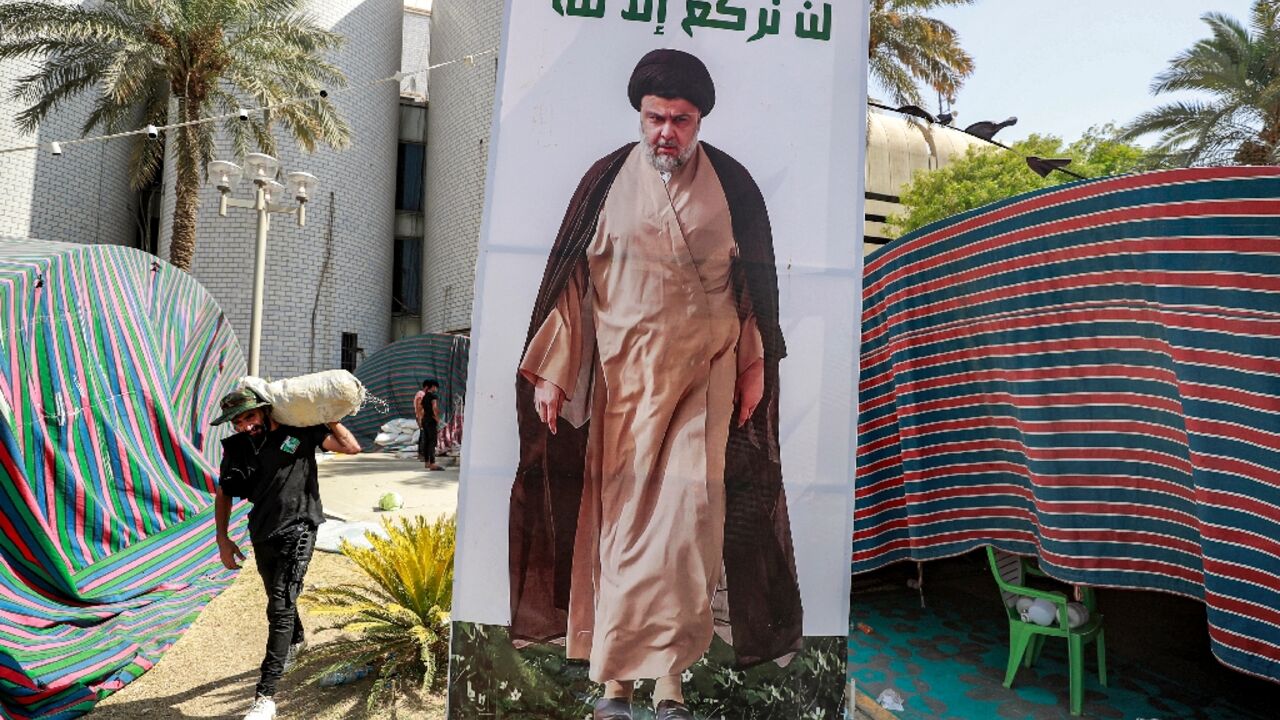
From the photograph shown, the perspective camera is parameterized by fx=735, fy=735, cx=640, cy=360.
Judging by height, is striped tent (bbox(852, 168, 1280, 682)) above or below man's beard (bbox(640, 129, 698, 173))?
below

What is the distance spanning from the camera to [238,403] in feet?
11.9

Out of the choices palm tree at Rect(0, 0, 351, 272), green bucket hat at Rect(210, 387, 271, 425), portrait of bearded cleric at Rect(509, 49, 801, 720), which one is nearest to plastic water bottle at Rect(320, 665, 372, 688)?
green bucket hat at Rect(210, 387, 271, 425)

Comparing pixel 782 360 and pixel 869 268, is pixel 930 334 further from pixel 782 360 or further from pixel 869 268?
pixel 782 360

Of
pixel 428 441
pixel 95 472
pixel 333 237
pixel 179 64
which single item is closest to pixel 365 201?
pixel 333 237

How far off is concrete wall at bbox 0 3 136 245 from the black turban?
18.6m

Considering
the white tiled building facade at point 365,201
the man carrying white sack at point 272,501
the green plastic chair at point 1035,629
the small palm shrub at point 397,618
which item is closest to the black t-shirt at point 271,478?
the man carrying white sack at point 272,501

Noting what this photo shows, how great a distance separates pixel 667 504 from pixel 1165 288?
236cm

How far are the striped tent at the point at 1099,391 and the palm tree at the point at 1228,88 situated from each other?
1274 cm

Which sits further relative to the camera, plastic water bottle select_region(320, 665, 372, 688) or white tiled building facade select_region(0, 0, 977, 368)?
white tiled building facade select_region(0, 0, 977, 368)

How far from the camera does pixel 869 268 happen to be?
504 cm

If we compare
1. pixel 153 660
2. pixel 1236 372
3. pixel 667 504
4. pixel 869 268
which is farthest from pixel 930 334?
pixel 153 660

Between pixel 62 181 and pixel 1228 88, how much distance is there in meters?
25.7

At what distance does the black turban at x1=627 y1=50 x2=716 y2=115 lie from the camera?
2.77 m

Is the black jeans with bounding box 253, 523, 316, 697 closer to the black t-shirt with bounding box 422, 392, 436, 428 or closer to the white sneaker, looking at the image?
the white sneaker
